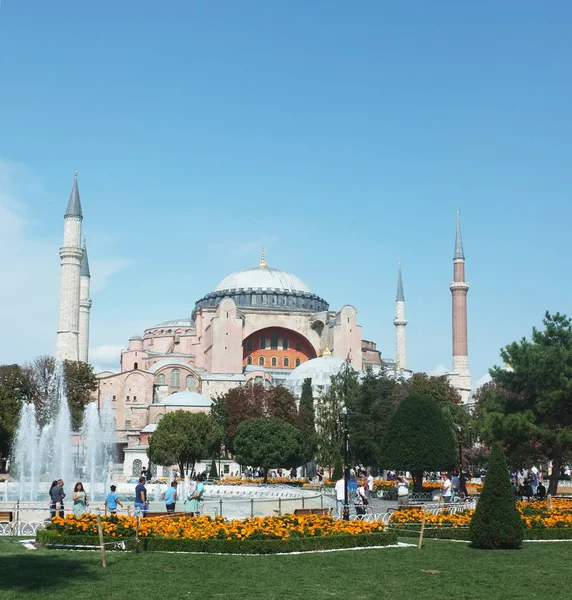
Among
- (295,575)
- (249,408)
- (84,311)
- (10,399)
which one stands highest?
(84,311)

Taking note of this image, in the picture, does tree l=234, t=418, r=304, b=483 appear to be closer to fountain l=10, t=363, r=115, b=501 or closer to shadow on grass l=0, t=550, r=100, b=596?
fountain l=10, t=363, r=115, b=501

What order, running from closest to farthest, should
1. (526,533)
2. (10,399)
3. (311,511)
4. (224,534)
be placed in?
1. (224,534)
2. (526,533)
3. (311,511)
4. (10,399)

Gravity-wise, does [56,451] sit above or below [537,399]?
below

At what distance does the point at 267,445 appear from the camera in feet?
108

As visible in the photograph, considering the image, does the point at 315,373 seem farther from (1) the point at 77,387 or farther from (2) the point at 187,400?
(1) the point at 77,387

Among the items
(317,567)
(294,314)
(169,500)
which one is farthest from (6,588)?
(294,314)

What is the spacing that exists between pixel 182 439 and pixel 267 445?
5085 millimetres

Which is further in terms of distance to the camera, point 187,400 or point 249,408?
point 187,400

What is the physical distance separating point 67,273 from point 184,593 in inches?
1688

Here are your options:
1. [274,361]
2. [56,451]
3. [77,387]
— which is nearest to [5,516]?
[56,451]

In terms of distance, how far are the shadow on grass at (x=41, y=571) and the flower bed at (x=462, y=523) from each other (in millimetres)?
5523

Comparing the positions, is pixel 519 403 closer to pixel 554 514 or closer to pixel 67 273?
pixel 554 514

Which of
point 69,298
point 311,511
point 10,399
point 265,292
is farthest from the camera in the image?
point 265,292

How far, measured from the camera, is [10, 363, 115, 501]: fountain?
29269 millimetres
